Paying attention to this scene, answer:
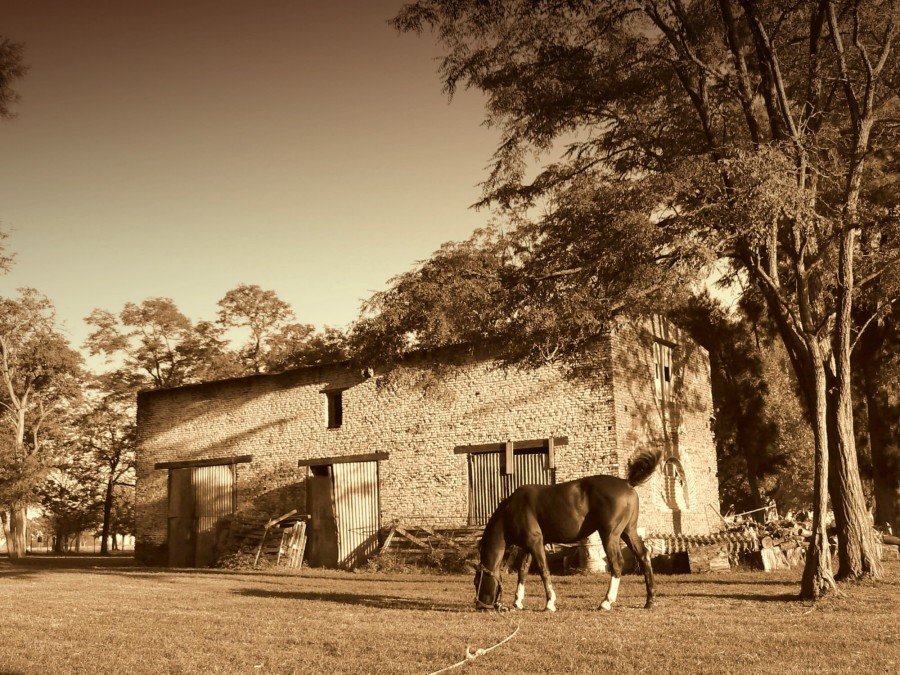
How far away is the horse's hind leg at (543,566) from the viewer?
11.6m

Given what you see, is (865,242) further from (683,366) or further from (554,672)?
(554,672)

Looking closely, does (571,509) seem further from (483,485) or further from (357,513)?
(357,513)

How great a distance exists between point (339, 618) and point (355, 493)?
14.0m

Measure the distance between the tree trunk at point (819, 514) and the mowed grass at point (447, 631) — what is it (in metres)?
0.38

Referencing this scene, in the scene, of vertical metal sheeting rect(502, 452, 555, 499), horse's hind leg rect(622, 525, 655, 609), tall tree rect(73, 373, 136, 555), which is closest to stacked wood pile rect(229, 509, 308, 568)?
vertical metal sheeting rect(502, 452, 555, 499)

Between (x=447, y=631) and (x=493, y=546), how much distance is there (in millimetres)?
2496

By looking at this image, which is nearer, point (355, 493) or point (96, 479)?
point (355, 493)

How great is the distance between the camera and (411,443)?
24359 millimetres

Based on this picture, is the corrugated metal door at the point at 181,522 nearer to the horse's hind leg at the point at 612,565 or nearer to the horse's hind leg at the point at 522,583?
the horse's hind leg at the point at 522,583

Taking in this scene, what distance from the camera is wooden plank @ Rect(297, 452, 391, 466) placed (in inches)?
983

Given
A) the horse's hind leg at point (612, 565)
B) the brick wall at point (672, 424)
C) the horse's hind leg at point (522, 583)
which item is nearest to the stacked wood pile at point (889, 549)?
the brick wall at point (672, 424)

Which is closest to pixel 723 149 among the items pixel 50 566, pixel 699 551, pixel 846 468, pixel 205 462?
pixel 846 468

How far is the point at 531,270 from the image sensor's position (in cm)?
1577

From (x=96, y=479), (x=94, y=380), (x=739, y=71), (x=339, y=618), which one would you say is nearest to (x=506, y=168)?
(x=739, y=71)
